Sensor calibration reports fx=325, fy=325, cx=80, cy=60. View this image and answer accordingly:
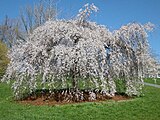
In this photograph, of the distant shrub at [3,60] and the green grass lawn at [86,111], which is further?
the distant shrub at [3,60]

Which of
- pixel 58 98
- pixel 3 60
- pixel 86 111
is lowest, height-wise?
pixel 86 111

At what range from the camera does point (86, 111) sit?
9.35m

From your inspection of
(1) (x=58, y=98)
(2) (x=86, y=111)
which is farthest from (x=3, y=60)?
(2) (x=86, y=111)

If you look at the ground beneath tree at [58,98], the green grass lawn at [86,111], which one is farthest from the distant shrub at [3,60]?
the green grass lawn at [86,111]

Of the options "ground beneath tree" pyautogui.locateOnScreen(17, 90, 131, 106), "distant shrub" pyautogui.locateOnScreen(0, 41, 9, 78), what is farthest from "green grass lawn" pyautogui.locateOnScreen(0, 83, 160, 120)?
"distant shrub" pyautogui.locateOnScreen(0, 41, 9, 78)

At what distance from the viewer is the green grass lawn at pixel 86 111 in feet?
28.1

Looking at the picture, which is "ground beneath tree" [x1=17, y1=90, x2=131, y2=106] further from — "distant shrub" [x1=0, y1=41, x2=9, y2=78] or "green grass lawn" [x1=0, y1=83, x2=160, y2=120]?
"distant shrub" [x1=0, y1=41, x2=9, y2=78]

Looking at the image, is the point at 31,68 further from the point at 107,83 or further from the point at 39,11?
the point at 39,11

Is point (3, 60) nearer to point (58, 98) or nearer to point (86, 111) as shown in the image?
point (58, 98)

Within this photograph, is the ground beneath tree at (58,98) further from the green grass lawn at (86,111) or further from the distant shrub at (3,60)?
the distant shrub at (3,60)

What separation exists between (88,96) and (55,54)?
2.08m

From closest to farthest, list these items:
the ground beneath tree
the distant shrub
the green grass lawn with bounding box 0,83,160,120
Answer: the green grass lawn with bounding box 0,83,160,120 < the ground beneath tree < the distant shrub

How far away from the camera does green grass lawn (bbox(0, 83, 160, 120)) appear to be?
8.56 m

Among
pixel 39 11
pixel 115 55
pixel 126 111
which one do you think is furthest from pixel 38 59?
pixel 39 11
